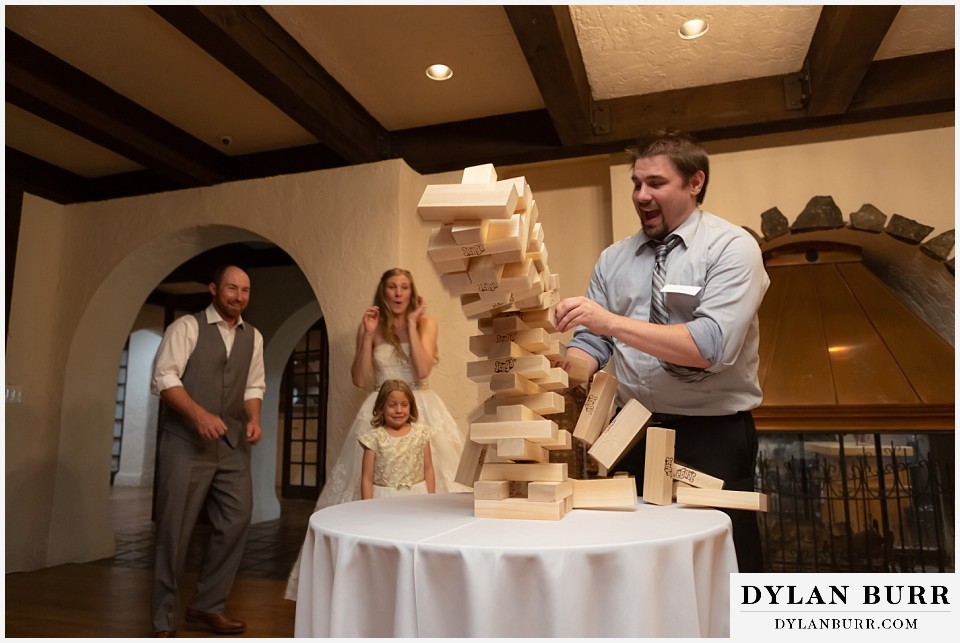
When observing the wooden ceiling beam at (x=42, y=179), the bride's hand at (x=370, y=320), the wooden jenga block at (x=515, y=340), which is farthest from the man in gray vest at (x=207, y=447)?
the wooden ceiling beam at (x=42, y=179)

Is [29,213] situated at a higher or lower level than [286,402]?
higher

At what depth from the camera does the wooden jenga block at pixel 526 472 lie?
1.37m

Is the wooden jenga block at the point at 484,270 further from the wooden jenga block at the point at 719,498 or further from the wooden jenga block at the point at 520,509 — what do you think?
the wooden jenga block at the point at 719,498

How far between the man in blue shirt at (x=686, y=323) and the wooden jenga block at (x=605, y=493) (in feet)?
0.98

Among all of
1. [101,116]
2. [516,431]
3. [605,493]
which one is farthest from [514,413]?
[101,116]

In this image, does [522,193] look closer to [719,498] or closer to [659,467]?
[659,467]

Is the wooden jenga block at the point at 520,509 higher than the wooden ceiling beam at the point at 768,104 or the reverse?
the reverse

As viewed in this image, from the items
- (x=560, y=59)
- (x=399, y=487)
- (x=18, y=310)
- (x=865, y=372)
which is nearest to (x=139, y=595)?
(x=399, y=487)

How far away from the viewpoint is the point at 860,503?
396 centimetres

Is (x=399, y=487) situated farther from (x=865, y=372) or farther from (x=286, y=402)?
(x=286, y=402)

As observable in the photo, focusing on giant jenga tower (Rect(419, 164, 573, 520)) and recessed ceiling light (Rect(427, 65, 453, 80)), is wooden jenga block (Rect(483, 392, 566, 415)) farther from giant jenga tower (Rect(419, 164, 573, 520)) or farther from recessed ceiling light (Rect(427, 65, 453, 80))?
recessed ceiling light (Rect(427, 65, 453, 80))

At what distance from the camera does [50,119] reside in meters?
3.62

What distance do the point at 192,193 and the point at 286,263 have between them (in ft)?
7.05

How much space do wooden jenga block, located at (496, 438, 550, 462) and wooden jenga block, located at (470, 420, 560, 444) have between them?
0.04 ft
